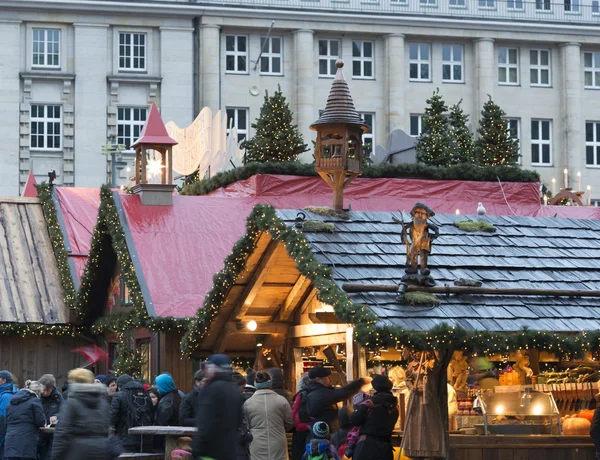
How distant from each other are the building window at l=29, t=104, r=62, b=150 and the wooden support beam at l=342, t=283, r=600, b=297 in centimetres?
3991

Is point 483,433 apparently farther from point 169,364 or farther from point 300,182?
point 300,182

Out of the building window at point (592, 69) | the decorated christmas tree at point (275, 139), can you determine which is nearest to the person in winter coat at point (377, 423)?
the decorated christmas tree at point (275, 139)

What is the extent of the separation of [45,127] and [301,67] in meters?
10.4

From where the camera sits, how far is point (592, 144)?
5894 centimetres

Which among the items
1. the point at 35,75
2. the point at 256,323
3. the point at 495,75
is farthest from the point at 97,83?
the point at 256,323

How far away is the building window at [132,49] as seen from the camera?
5450cm

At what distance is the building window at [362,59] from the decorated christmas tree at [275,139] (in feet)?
63.0

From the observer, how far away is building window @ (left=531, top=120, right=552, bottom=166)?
58.0 meters

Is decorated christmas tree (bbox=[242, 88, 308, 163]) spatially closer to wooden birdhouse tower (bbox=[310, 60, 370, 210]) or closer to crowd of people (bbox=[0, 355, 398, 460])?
wooden birdhouse tower (bbox=[310, 60, 370, 210])

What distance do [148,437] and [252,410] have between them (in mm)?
2182

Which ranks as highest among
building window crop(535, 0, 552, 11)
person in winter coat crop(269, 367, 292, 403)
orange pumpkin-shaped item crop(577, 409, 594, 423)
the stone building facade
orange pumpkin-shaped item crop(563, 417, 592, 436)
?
building window crop(535, 0, 552, 11)

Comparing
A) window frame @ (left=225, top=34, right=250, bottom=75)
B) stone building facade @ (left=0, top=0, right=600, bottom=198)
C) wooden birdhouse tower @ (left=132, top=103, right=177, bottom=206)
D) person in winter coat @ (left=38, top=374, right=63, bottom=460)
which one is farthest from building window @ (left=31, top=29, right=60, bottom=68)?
person in winter coat @ (left=38, top=374, right=63, bottom=460)

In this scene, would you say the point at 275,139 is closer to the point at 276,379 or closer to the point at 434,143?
the point at 434,143

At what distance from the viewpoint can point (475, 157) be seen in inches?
1559
